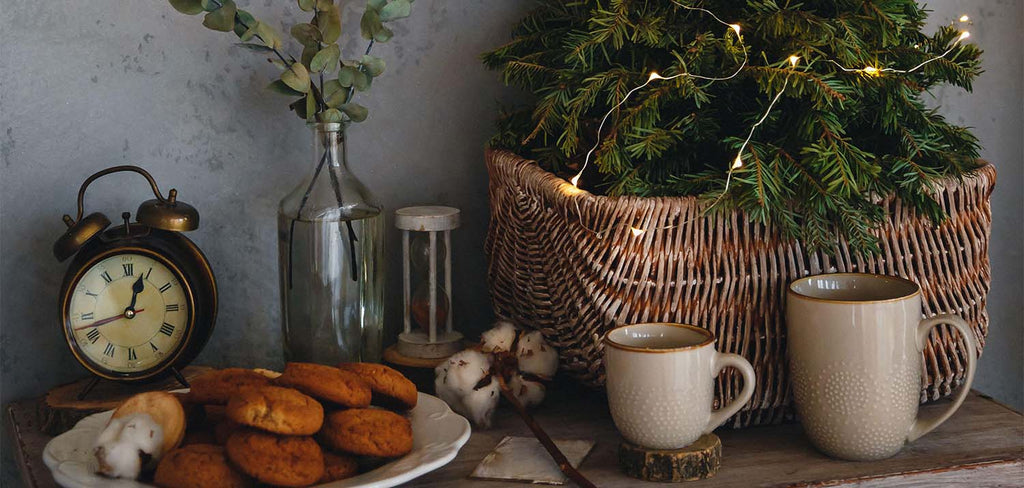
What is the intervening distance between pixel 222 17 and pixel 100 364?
1.22 feet

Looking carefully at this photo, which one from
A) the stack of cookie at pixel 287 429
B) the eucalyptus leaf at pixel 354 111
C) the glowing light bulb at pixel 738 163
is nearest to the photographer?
the stack of cookie at pixel 287 429

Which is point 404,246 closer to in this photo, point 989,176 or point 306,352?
point 306,352

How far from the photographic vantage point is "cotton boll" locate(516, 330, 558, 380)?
3.05ft

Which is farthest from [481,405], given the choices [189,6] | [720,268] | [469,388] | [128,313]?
[189,6]

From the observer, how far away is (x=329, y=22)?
0.94 meters

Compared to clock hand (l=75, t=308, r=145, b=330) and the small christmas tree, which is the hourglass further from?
clock hand (l=75, t=308, r=145, b=330)

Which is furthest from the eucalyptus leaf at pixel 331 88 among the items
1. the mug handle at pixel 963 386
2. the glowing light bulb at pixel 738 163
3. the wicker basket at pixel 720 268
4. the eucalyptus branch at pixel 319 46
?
the mug handle at pixel 963 386

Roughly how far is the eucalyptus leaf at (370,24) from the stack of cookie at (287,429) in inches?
14.7

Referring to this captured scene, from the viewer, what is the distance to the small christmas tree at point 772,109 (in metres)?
0.79

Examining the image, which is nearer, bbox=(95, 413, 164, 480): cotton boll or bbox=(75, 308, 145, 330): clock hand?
bbox=(95, 413, 164, 480): cotton boll

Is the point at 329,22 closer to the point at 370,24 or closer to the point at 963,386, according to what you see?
the point at 370,24

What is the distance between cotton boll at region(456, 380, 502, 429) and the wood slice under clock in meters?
0.31

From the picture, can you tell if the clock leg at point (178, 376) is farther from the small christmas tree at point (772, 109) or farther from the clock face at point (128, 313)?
the small christmas tree at point (772, 109)

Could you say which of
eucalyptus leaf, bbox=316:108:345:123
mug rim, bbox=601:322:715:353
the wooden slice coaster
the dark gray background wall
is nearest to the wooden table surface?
the wooden slice coaster
